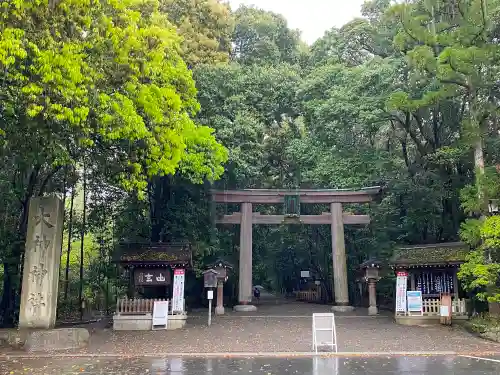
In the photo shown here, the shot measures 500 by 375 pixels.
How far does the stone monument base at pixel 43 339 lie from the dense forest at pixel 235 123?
4.24 m

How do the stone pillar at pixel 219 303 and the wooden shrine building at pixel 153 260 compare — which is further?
the stone pillar at pixel 219 303

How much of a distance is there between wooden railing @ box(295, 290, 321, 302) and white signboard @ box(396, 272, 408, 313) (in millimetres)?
12719

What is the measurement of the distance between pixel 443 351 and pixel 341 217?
38.1 feet

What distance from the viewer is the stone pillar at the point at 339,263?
22.0 m

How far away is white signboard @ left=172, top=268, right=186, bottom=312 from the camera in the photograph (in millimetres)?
17062

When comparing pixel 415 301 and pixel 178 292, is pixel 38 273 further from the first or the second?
pixel 415 301

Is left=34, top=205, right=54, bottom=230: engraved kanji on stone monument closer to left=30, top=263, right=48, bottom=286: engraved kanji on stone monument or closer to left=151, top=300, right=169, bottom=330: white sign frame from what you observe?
left=30, top=263, right=48, bottom=286: engraved kanji on stone monument

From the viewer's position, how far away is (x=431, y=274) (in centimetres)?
1873

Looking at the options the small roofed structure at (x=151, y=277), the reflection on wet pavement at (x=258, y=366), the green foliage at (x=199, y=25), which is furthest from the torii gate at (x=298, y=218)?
the reflection on wet pavement at (x=258, y=366)

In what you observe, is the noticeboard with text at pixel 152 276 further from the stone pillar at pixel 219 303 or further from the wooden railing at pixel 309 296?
the wooden railing at pixel 309 296

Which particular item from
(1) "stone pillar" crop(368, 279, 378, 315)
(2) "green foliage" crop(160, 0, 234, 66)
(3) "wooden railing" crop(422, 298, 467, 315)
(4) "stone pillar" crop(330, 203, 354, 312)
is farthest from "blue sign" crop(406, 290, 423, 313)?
(2) "green foliage" crop(160, 0, 234, 66)

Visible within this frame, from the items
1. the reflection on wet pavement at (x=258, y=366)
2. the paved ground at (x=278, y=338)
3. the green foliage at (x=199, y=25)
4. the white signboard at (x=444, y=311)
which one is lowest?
Answer: the paved ground at (x=278, y=338)

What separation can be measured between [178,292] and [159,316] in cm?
132

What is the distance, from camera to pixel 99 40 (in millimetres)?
10750
